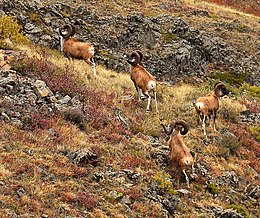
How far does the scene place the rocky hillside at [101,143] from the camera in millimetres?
8969

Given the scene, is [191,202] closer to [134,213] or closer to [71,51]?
[134,213]

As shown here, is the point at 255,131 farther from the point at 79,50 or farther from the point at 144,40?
the point at 144,40

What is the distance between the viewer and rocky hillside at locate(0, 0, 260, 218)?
8.97m

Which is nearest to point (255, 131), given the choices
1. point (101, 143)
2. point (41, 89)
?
point (101, 143)

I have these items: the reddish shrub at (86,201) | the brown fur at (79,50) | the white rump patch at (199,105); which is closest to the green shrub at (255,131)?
the white rump patch at (199,105)

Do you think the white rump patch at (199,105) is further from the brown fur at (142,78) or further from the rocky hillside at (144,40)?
the rocky hillside at (144,40)

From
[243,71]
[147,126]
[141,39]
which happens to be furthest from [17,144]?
[243,71]

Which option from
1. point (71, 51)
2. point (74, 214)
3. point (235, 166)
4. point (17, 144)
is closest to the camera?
point (74, 214)

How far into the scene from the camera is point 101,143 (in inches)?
461

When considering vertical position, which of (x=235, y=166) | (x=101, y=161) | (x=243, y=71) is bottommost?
(x=243, y=71)

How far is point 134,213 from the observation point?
9.16 meters

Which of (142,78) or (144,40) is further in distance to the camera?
(144,40)

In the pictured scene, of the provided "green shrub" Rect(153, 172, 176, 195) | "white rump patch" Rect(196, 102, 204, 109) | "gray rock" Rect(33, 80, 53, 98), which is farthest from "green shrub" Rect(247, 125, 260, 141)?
"gray rock" Rect(33, 80, 53, 98)

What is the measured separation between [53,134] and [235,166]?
6141mm
